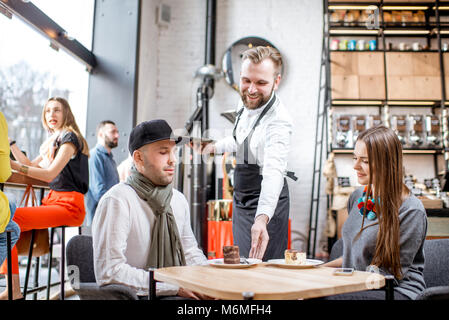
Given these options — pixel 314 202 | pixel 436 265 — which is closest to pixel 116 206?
pixel 436 265

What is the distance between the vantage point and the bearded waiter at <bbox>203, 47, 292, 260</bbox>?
1715 mm

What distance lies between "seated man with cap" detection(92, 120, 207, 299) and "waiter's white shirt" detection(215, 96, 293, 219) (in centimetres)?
40

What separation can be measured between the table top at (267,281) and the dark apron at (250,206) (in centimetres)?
42

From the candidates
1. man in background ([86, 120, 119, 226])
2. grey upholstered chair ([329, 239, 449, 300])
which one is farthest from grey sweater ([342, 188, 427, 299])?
man in background ([86, 120, 119, 226])

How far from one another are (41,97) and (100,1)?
104 cm

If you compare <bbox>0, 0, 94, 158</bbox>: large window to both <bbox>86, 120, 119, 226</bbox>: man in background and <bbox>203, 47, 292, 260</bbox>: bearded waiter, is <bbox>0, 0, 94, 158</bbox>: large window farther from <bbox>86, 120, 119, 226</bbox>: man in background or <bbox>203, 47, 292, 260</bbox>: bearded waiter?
<bbox>203, 47, 292, 260</bbox>: bearded waiter

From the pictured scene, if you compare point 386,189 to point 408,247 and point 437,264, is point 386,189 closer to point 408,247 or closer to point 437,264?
point 408,247

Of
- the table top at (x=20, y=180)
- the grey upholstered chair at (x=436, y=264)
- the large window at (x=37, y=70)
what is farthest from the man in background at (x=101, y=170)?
the grey upholstered chair at (x=436, y=264)

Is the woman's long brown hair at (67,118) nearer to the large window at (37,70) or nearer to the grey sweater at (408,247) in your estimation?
the large window at (37,70)

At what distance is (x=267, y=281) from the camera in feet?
3.72

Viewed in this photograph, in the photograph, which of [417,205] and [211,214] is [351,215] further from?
[211,214]

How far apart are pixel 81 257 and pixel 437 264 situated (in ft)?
4.33

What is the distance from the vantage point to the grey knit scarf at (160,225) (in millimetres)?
A: 1441

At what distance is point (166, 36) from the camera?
Result: 5402 mm
